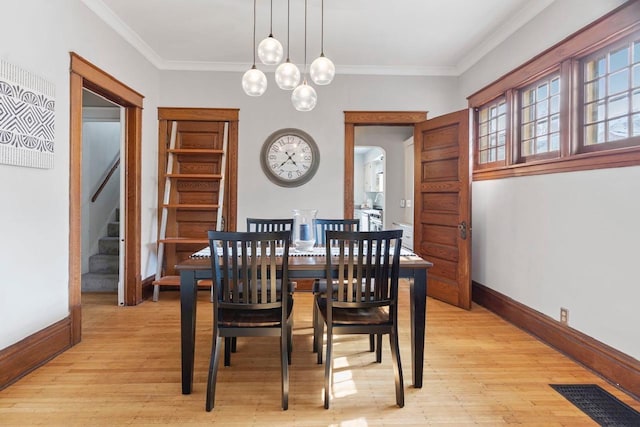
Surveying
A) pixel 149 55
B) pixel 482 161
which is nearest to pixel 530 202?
pixel 482 161

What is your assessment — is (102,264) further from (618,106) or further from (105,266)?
(618,106)

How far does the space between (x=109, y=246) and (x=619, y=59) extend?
565cm

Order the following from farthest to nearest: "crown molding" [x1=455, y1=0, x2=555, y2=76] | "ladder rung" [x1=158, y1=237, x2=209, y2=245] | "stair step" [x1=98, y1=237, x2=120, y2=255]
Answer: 1. "stair step" [x1=98, y1=237, x2=120, y2=255]
2. "ladder rung" [x1=158, y1=237, x2=209, y2=245]
3. "crown molding" [x1=455, y1=0, x2=555, y2=76]

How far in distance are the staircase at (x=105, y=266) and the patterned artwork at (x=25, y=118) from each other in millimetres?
2424

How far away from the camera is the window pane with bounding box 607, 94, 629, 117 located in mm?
2264

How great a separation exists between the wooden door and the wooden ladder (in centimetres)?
237

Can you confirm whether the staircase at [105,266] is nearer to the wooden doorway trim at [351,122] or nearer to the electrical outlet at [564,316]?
the wooden doorway trim at [351,122]

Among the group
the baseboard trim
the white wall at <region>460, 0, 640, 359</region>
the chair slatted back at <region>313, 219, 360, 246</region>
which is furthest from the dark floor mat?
the baseboard trim

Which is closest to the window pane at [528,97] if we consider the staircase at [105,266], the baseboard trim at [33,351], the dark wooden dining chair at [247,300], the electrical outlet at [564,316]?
the electrical outlet at [564,316]

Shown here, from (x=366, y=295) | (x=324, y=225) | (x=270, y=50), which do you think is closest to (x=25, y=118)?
(x=270, y=50)

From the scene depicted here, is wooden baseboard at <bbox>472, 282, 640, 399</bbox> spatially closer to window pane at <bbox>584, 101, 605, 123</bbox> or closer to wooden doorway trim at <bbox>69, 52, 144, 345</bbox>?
window pane at <bbox>584, 101, 605, 123</bbox>

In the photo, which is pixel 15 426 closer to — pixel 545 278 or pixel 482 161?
pixel 545 278

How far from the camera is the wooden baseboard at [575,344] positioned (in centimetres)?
213

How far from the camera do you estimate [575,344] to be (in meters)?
2.54
